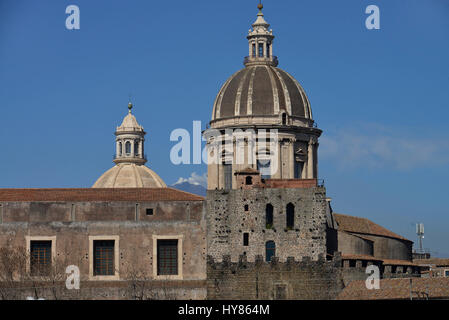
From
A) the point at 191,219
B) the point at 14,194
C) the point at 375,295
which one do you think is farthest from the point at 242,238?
the point at 14,194

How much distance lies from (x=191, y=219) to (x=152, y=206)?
117 inches

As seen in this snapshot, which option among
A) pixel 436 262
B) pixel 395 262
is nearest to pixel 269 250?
pixel 395 262

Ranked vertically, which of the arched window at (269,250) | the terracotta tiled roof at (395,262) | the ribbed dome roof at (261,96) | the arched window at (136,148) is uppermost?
the ribbed dome roof at (261,96)

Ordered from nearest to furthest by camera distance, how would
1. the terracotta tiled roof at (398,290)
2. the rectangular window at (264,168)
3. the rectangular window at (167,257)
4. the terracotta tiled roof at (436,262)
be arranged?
the terracotta tiled roof at (398,290), the rectangular window at (167,257), the rectangular window at (264,168), the terracotta tiled roof at (436,262)

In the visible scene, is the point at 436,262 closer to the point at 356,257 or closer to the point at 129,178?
the point at 129,178

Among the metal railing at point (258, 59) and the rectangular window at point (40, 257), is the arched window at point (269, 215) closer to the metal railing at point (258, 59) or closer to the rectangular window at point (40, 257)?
the rectangular window at point (40, 257)

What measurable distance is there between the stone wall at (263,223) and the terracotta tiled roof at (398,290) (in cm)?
394

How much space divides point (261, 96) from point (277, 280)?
78.0 feet

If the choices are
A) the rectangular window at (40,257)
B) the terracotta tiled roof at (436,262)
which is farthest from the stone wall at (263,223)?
the terracotta tiled roof at (436,262)

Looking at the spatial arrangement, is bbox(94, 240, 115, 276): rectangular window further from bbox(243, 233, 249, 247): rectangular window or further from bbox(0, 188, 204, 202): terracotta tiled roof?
bbox(243, 233, 249, 247): rectangular window

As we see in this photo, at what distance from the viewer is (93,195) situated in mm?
93000

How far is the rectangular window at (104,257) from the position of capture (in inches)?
3546

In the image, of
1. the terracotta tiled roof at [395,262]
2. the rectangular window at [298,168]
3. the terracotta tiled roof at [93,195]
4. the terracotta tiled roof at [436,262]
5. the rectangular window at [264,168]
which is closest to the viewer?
the terracotta tiled roof at [93,195]
